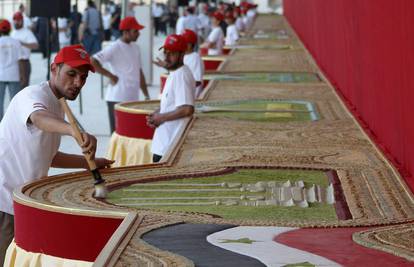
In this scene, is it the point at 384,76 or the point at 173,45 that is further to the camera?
the point at 173,45

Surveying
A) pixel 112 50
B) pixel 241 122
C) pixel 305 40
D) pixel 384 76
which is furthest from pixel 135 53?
pixel 305 40

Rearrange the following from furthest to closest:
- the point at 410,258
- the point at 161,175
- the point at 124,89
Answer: the point at 124,89
the point at 161,175
the point at 410,258

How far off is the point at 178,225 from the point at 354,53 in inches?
213

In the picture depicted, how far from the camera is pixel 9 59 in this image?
45.5 ft

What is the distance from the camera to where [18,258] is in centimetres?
443

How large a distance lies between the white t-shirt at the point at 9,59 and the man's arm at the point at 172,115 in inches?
261

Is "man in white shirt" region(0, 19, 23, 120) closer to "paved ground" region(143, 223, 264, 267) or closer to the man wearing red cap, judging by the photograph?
the man wearing red cap

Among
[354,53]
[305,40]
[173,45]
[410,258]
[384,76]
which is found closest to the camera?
[410,258]

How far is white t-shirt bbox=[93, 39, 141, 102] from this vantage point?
11438 mm

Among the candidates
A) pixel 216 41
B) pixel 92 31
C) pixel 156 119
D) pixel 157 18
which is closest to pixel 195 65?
pixel 156 119

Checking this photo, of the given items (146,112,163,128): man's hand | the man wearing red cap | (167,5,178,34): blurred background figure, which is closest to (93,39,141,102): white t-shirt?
(146,112,163,128): man's hand

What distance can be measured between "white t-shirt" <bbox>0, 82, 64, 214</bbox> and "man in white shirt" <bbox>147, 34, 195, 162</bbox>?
2.61 meters

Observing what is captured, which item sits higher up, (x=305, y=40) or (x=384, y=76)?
(x=384, y=76)

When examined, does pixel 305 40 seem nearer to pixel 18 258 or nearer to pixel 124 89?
pixel 124 89
